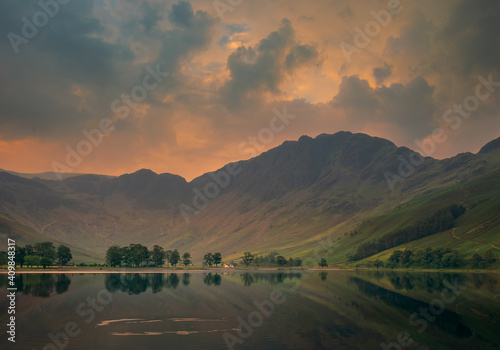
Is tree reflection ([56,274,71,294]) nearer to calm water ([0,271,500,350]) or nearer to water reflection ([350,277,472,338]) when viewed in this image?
calm water ([0,271,500,350])

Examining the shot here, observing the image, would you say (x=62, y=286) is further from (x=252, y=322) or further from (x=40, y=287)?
(x=252, y=322)

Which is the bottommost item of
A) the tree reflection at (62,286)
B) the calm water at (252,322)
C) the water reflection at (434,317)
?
the water reflection at (434,317)

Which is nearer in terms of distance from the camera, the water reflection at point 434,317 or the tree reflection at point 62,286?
the water reflection at point 434,317

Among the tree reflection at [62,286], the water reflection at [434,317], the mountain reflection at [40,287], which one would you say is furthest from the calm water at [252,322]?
the tree reflection at [62,286]

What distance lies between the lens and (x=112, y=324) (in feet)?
177

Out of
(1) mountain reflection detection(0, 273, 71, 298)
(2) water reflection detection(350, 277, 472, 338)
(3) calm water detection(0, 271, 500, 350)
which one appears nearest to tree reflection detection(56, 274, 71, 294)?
(1) mountain reflection detection(0, 273, 71, 298)

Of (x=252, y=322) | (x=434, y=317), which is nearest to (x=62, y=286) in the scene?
(x=252, y=322)

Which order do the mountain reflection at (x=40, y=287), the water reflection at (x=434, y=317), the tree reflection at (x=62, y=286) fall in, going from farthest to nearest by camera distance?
the tree reflection at (x=62, y=286) < the mountain reflection at (x=40, y=287) < the water reflection at (x=434, y=317)

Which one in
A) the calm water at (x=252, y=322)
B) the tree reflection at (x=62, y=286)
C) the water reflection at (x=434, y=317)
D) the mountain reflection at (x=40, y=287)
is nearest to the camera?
the calm water at (x=252, y=322)

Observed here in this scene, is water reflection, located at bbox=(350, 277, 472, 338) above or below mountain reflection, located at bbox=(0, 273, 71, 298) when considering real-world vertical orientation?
below

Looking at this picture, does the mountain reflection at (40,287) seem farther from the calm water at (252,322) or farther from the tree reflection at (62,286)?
the calm water at (252,322)

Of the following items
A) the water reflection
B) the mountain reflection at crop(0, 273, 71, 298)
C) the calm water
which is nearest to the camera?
the calm water

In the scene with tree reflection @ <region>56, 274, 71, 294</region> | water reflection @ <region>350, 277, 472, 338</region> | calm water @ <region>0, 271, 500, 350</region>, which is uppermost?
tree reflection @ <region>56, 274, 71, 294</region>

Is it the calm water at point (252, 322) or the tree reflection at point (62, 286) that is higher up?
the tree reflection at point (62, 286)
